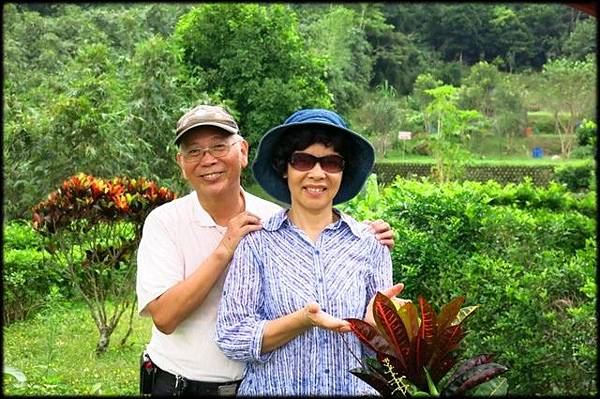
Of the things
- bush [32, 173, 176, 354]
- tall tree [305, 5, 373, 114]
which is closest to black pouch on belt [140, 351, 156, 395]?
bush [32, 173, 176, 354]

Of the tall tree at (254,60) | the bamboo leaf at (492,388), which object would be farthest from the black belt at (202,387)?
the tall tree at (254,60)

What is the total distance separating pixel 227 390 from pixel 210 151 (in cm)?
52

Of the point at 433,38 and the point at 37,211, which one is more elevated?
the point at 433,38

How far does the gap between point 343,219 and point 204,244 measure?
0.34m

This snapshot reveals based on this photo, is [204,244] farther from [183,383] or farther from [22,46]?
[22,46]

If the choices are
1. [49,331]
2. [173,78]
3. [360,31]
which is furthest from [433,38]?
[49,331]

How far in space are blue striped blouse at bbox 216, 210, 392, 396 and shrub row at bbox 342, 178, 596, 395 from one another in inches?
51.4

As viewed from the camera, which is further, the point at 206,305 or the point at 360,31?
the point at 360,31

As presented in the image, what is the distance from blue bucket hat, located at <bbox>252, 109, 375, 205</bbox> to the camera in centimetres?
177

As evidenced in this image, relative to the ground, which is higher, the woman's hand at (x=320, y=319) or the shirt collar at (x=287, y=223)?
the shirt collar at (x=287, y=223)

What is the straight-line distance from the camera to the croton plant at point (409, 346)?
1.62 meters

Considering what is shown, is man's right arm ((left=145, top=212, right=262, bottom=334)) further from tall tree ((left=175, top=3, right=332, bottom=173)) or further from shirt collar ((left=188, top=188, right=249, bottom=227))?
tall tree ((left=175, top=3, right=332, bottom=173))

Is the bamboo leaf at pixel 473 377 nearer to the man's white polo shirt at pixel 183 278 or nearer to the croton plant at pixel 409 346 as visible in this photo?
the croton plant at pixel 409 346

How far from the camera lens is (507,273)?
12.8ft
